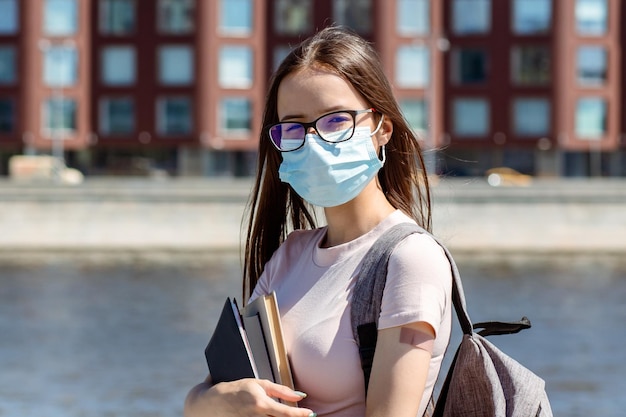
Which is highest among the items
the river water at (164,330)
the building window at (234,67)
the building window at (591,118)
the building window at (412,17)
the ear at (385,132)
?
the building window at (412,17)

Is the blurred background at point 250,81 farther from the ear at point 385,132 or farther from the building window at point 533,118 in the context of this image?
the ear at point 385,132

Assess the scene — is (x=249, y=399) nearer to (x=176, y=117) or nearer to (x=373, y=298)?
(x=373, y=298)

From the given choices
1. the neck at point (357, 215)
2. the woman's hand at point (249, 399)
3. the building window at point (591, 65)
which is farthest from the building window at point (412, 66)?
the woman's hand at point (249, 399)

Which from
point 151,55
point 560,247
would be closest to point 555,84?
point 151,55

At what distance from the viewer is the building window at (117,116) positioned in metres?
59.4

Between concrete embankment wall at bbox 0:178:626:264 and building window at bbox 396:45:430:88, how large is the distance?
22.3 metres

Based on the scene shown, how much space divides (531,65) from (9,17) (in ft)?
77.6

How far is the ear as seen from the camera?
9.78 ft

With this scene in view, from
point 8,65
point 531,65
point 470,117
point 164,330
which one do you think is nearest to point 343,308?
point 164,330

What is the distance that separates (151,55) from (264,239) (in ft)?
187

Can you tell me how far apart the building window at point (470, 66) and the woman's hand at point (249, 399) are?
5661 centimetres

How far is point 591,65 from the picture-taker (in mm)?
58219

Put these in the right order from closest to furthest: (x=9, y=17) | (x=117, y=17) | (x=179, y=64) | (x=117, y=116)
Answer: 1. (x=9, y=17)
2. (x=179, y=64)
3. (x=117, y=17)
4. (x=117, y=116)

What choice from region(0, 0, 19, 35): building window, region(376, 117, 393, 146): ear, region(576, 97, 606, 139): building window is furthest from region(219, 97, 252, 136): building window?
region(376, 117, 393, 146): ear
